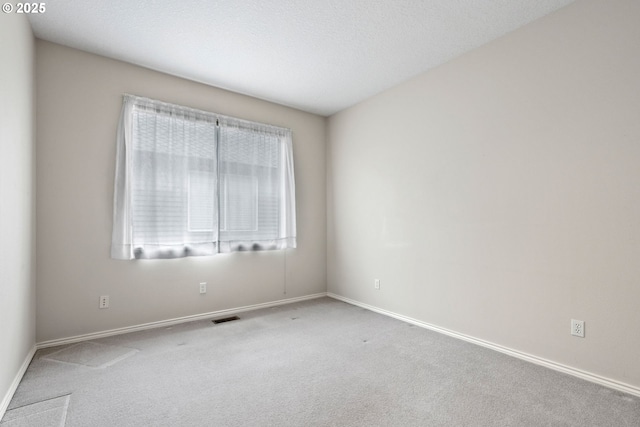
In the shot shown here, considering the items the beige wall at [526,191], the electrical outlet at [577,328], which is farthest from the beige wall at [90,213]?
the electrical outlet at [577,328]

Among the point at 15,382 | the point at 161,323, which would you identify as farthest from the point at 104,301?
the point at 15,382

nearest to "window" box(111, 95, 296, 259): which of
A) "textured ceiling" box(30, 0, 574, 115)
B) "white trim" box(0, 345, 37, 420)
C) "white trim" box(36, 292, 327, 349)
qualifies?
"textured ceiling" box(30, 0, 574, 115)

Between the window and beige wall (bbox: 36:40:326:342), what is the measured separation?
0.15 metres

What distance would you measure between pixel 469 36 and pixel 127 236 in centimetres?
358

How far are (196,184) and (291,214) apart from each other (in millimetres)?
1269

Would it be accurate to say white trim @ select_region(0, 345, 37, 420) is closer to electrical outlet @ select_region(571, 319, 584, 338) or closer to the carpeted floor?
the carpeted floor

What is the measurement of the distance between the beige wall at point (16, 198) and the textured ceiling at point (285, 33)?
0.52 meters

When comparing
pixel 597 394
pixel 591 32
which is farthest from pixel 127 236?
pixel 591 32

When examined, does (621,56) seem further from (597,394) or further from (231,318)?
(231,318)

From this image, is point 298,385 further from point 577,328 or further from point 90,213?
point 90,213

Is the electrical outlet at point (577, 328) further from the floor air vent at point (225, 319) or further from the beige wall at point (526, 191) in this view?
the floor air vent at point (225, 319)

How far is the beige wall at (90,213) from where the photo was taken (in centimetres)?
270

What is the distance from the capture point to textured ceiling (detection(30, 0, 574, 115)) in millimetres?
2299

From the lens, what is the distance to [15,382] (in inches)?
79.4
